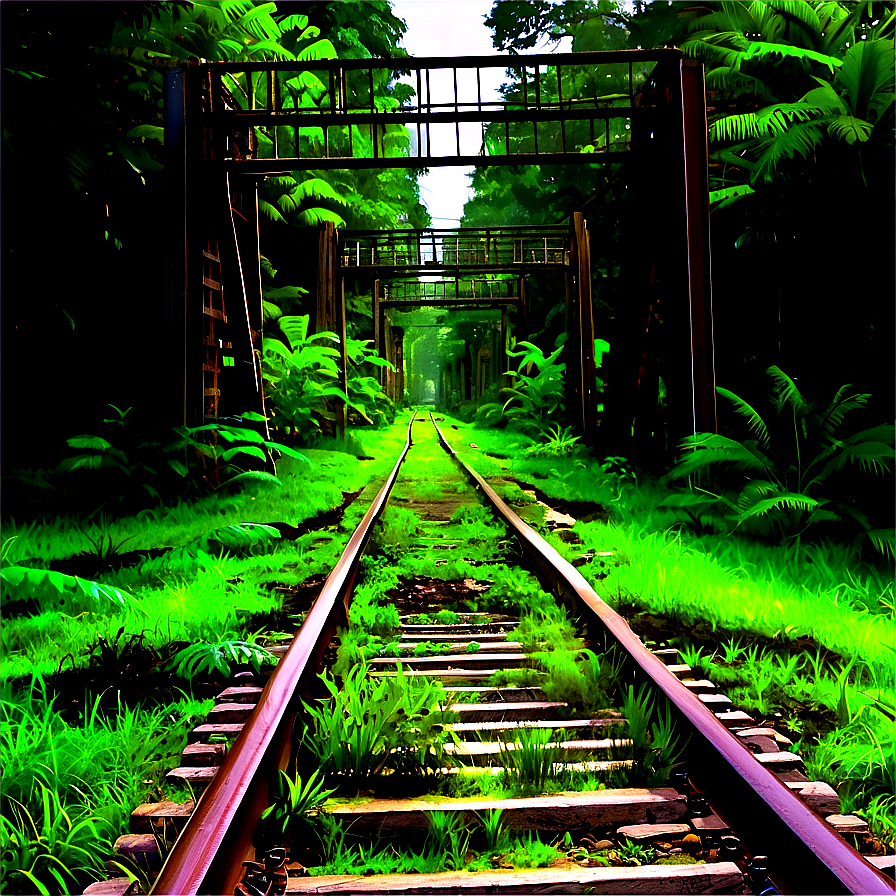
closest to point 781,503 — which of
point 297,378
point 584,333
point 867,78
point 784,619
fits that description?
point 784,619

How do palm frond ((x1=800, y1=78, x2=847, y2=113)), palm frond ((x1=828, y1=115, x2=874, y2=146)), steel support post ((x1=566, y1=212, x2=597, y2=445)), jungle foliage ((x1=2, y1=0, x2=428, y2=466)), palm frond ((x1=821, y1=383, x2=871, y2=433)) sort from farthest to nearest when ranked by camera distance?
steel support post ((x1=566, y1=212, x2=597, y2=445))
palm frond ((x1=800, y1=78, x2=847, y2=113))
palm frond ((x1=828, y1=115, x2=874, y2=146))
jungle foliage ((x1=2, y1=0, x2=428, y2=466))
palm frond ((x1=821, y1=383, x2=871, y2=433))

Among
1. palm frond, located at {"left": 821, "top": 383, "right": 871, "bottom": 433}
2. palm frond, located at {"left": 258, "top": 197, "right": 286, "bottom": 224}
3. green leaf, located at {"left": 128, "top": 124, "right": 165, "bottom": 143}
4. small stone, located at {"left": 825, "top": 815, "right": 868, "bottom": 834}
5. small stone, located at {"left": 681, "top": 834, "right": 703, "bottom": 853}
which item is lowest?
small stone, located at {"left": 681, "top": 834, "right": 703, "bottom": 853}

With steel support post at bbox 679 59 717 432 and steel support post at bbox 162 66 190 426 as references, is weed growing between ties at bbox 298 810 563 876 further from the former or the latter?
steel support post at bbox 162 66 190 426

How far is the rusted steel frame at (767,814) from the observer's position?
1479 mm

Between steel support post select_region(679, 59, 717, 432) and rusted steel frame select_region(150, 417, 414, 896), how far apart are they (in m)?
5.25

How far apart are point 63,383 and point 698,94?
25.6ft

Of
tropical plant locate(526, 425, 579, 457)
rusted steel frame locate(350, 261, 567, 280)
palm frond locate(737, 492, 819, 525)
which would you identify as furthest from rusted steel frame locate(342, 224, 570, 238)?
palm frond locate(737, 492, 819, 525)

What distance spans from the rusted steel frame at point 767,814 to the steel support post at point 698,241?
4.89m

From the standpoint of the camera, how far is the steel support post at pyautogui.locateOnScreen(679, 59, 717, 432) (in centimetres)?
705

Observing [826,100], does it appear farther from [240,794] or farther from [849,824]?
[240,794]

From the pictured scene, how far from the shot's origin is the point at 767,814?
5.56ft

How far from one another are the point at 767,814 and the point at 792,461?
5.02 meters

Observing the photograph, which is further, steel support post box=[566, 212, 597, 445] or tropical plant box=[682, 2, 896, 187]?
steel support post box=[566, 212, 597, 445]

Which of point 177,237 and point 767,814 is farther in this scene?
point 177,237
